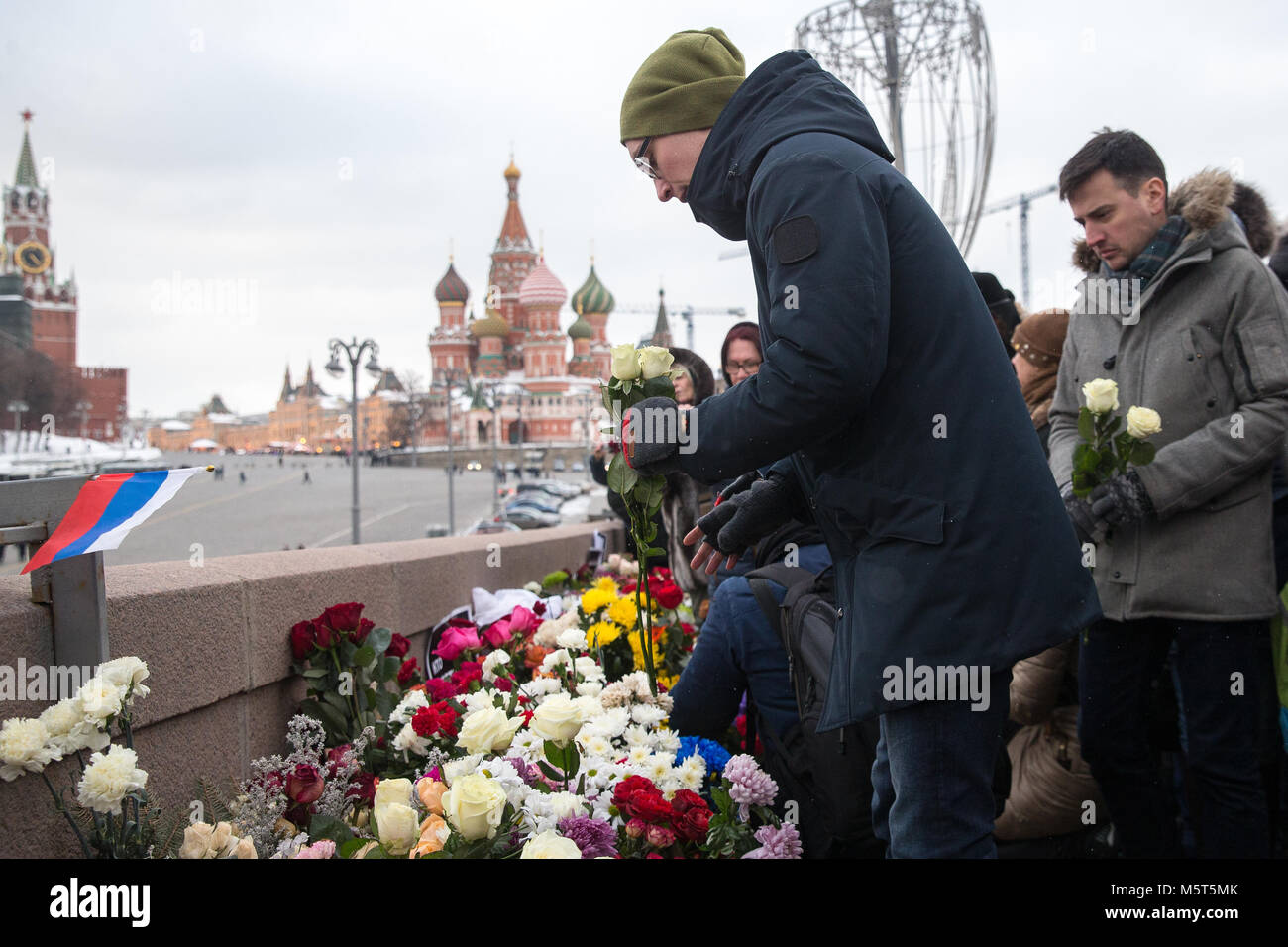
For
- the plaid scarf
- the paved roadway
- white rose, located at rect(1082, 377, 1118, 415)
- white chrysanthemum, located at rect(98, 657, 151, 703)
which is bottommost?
the paved roadway

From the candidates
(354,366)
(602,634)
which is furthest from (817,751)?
(354,366)

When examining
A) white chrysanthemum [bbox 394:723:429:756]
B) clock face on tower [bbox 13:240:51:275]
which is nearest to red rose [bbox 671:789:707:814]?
white chrysanthemum [bbox 394:723:429:756]

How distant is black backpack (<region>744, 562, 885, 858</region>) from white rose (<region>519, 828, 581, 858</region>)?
667mm

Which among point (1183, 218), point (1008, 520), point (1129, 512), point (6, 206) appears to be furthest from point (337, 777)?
point (6, 206)

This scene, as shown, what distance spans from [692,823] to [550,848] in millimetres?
401

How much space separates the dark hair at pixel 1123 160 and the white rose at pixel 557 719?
6.65 ft

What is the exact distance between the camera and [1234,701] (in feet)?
8.63

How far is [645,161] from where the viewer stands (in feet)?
6.79

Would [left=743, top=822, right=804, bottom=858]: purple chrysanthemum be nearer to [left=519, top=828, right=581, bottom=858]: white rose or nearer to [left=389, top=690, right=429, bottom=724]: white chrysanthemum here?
[left=519, top=828, right=581, bottom=858]: white rose

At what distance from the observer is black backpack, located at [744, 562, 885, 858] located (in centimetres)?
224

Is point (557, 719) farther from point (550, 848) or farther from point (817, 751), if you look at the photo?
point (817, 751)

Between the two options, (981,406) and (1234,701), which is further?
(1234,701)

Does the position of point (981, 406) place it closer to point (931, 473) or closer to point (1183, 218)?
point (931, 473)

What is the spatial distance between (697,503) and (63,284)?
10955 centimetres
